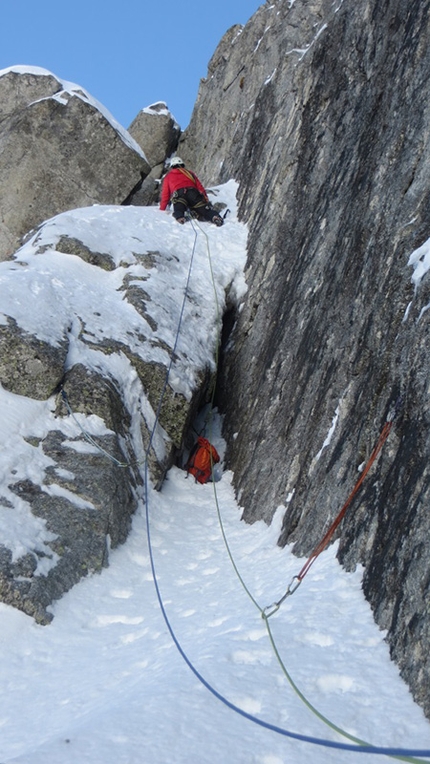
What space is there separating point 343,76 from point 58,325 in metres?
7.18

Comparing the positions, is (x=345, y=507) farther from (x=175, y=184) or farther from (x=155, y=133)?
(x=155, y=133)

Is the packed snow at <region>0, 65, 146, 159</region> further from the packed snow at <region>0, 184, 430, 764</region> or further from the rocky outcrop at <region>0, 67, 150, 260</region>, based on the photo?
the packed snow at <region>0, 184, 430, 764</region>

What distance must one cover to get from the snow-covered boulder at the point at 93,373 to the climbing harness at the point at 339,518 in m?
2.49

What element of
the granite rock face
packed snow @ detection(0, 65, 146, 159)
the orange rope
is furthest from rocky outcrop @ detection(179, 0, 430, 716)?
packed snow @ detection(0, 65, 146, 159)

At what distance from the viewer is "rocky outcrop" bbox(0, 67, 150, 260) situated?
63.9 feet

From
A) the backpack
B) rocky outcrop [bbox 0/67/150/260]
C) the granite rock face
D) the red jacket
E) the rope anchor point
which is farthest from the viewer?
rocky outcrop [bbox 0/67/150/260]

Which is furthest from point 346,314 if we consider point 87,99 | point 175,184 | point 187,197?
point 87,99

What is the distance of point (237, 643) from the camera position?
206 inches

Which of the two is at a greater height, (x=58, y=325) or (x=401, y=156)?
(x=401, y=156)

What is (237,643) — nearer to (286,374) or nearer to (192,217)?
(286,374)

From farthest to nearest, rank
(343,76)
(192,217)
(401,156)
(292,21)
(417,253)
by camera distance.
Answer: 1. (292,21)
2. (192,217)
3. (343,76)
4. (401,156)
5. (417,253)

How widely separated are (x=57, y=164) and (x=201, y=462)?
39.8ft

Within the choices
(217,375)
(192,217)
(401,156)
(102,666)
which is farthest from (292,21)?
(102,666)

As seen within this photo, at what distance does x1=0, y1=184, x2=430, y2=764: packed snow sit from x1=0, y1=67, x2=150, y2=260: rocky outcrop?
1033 cm
